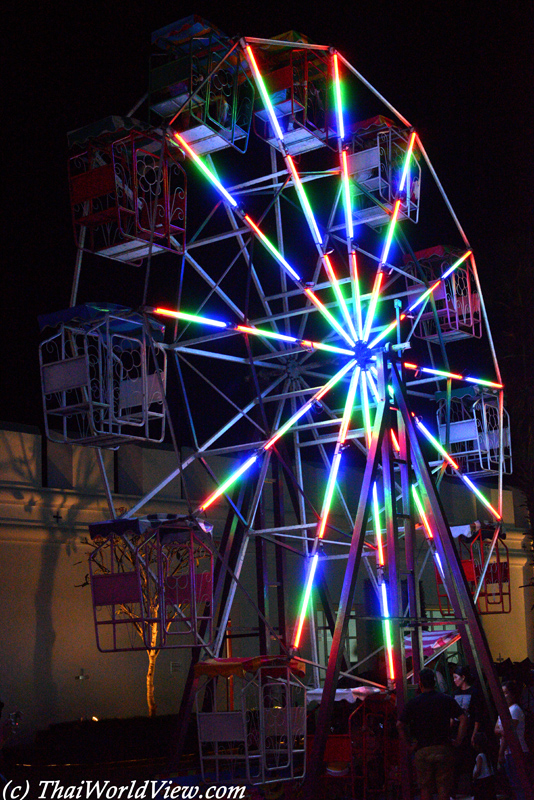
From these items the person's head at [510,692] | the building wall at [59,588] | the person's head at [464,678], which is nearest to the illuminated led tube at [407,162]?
the person's head at [464,678]

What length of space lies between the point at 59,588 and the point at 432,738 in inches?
367

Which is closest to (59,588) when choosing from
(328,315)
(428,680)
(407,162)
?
(328,315)

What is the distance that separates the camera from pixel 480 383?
13805 millimetres

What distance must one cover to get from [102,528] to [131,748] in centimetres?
648

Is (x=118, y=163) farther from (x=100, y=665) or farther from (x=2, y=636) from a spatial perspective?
(x=100, y=665)

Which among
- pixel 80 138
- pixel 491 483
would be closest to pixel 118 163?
pixel 80 138

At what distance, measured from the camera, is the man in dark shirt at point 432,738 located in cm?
870

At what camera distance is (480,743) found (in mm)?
10109

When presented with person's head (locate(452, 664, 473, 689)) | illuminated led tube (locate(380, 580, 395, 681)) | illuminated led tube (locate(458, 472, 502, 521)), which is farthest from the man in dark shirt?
illuminated led tube (locate(458, 472, 502, 521))

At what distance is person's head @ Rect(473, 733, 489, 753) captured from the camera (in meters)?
10.1

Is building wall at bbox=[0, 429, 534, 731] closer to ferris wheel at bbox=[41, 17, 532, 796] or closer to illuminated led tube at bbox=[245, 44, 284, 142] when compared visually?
ferris wheel at bbox=[41, 17, 532, 796]

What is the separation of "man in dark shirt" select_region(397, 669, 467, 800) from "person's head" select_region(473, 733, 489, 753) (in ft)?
4.43

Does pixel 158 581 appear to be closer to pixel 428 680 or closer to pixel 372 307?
pixel 428 680

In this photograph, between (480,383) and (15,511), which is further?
(15,511)
